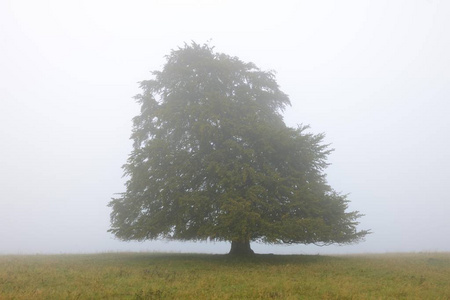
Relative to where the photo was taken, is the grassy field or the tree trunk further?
the tree trunk

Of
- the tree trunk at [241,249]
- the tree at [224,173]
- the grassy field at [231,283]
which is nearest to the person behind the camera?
the grassy field at [231,283]

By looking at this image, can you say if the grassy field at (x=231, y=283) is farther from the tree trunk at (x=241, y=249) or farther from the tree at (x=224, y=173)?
the tree trunk at (x=241, y=249)

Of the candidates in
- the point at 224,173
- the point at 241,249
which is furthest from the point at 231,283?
the point at 241,249

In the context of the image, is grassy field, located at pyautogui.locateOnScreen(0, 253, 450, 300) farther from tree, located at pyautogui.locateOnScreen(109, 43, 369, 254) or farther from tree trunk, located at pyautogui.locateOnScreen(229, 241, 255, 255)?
tree trunk, located at pyautogui.locateOnScreen(229, 241, 255, 255)

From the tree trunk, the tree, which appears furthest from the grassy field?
the tree trunk

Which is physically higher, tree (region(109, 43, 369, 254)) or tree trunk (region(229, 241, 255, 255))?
tree (region(109, 43, 369, 254))

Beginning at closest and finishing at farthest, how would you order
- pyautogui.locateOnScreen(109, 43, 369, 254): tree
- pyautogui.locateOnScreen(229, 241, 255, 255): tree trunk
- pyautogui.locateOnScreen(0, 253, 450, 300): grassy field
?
pyautogui.locateOnScreen(0, 253, 450, 300): grassy field → pyautogui.locateOnScreen(109, 43, 369, 254): tree → pyautogui.locateOnScreen(229, 241, 255, 255): tree trunk

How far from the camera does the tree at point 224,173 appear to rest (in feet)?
60.8

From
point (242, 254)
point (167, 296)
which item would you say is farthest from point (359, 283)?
point (242, 254)

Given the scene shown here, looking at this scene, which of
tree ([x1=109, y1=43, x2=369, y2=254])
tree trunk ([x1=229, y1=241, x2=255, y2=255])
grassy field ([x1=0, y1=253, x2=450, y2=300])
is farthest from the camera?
tree trunk ([x1=229, y1=241, x2=255, y2=255])

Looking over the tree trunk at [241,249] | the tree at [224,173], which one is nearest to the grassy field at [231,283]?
the tree at [224,173]

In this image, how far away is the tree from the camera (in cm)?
1853


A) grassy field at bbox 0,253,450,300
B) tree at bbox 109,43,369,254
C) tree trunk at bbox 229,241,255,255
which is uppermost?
tree at bbox 109,43,369,254

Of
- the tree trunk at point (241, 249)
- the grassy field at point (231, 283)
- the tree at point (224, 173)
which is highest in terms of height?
the tree at point (224, 173)
